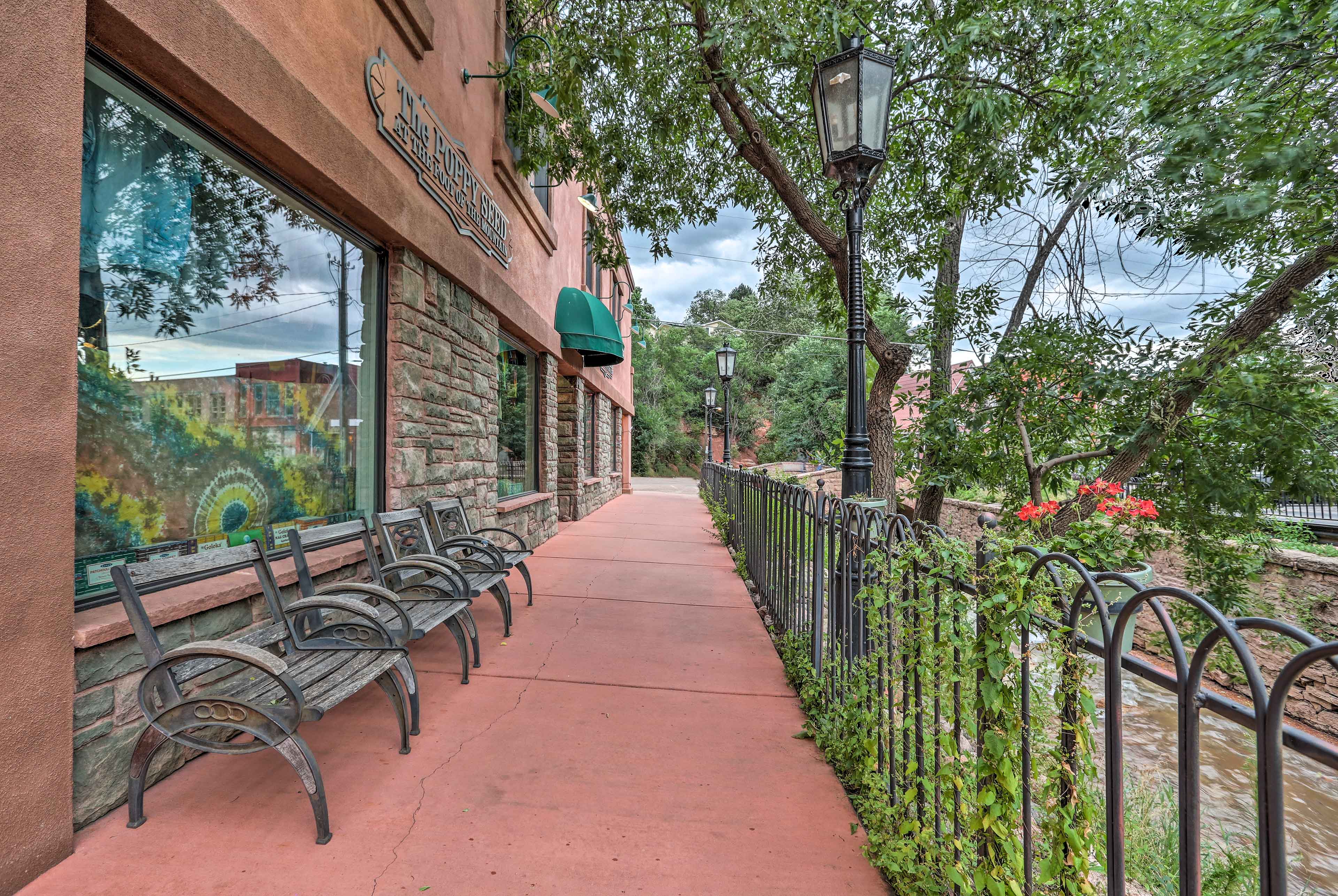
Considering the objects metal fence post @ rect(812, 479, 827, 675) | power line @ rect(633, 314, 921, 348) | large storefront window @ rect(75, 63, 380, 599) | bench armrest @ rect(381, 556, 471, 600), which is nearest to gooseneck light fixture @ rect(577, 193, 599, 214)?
large storefront window @ rect(75, 63, 380, 599)

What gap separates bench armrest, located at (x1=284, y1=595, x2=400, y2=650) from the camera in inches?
99.9

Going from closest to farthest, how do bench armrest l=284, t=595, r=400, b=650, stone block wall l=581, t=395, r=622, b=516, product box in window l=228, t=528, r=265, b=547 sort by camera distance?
bench armrest l=284, t=595, r=400, b=650 < product box in window l=228, t=528, r=265, b=547 < stone block wall l=581, t=395, r=622, b=516

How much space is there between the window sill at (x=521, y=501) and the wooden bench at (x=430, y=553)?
215cm

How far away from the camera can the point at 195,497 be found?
9.47 ft

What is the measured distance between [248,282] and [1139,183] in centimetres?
557

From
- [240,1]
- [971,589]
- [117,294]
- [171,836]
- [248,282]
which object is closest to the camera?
[971,589]

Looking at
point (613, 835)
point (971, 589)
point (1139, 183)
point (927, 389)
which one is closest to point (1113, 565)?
point (927, 389)

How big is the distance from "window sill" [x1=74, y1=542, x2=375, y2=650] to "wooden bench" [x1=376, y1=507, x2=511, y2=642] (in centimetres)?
42

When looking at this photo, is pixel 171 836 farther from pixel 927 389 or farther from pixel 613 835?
pixel 927 389

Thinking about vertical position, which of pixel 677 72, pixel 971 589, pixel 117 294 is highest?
pixel 677 72

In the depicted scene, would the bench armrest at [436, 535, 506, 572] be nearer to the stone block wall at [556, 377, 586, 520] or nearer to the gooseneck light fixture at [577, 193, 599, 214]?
the gooseneck light fixture at [577, 193, 599, 214]

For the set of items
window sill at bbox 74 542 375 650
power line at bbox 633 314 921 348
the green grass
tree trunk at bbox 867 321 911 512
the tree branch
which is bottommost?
the green grass

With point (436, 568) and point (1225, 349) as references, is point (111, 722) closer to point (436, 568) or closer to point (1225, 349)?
point (436, 568)

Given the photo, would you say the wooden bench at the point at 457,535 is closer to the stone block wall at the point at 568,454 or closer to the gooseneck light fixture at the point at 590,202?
the gooseneck light fixture at the point at 590,202
